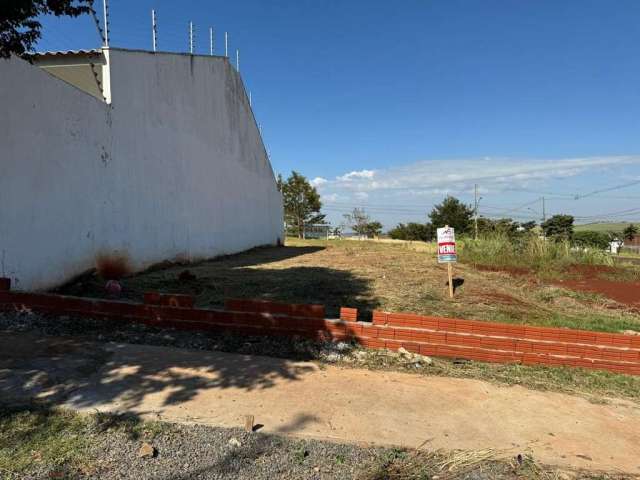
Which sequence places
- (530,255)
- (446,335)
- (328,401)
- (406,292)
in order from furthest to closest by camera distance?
(530,255), (406,292), (446,335), (328,401)

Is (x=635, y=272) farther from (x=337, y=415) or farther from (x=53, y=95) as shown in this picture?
(x=53, y=95)

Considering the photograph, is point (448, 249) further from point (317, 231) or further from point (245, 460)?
point (317, 231)

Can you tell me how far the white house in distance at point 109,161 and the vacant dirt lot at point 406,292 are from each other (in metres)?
0.80

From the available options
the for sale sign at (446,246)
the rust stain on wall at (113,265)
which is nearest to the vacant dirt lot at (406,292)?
the rust stain on wall at (113,265)

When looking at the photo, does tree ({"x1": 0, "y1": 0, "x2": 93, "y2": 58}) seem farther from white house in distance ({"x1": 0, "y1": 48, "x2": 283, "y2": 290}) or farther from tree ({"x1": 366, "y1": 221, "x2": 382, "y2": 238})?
tree ({"x1": 366, "y1": 221, "x2": 382, "y2": 238})

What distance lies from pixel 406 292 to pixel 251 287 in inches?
104

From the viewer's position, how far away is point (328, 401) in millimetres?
3791

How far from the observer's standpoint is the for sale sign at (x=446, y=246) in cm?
765

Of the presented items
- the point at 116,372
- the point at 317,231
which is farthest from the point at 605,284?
the point at 317,231

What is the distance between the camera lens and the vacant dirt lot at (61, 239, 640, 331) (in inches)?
268

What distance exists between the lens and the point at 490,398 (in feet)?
13.2

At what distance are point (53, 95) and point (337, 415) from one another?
600cm

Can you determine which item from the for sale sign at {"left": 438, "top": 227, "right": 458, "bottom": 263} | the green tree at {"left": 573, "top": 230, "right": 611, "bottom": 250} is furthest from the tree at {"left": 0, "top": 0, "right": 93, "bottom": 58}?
the green tree at {"left": 573, "top": 230, "right": 611, "bottom": 250}

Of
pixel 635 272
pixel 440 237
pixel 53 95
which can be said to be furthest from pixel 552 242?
pixel 53 95
